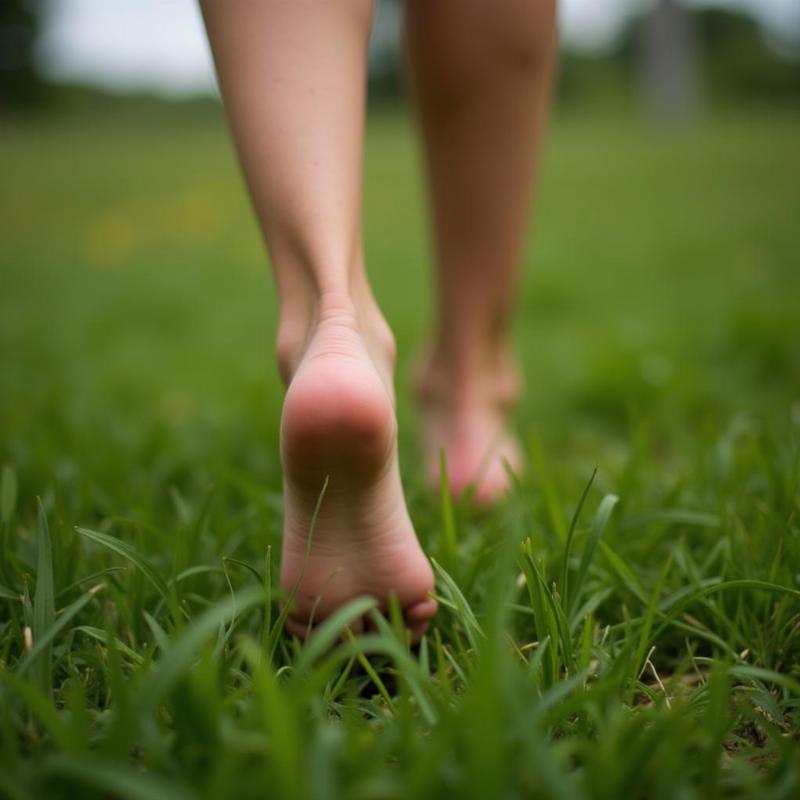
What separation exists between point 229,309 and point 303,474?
2.31 m

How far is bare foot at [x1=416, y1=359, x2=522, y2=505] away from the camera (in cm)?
125

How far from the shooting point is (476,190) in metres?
1.19

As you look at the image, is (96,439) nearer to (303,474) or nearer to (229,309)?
(303,474)

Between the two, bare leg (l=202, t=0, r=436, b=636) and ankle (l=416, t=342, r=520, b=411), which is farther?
ankle (l=416, t=342, r=520, b=411)

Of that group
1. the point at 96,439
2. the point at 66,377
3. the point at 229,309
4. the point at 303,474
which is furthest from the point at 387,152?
the point at 303,474

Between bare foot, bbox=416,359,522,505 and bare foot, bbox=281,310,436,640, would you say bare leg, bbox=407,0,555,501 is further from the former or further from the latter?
bare foot, bbox=281,310,436,640

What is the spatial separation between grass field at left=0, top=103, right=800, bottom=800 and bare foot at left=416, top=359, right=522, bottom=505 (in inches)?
2.8

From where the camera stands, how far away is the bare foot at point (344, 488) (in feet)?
1.96

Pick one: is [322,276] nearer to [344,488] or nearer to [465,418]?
[344,488]

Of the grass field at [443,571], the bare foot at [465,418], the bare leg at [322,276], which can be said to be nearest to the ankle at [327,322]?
the bare leg at [322,276]

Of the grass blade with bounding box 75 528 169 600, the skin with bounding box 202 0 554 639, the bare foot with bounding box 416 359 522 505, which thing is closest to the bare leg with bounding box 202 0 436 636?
the skin with bounding box 202 0 554 639

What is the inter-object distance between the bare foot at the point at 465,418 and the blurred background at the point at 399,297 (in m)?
0.14

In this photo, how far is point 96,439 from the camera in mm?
1324

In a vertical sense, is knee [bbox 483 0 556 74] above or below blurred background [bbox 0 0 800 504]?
above
